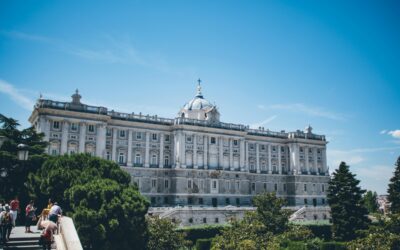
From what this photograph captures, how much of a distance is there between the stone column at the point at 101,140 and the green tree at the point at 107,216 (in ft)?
83.7

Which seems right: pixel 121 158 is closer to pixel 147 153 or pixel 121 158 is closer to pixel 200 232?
pixel 147 153

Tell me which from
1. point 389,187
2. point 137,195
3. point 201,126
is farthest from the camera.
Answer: point 201,126

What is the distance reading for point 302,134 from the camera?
2864 inches

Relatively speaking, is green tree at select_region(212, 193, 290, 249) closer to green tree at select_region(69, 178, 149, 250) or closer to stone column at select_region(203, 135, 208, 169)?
green tree at select_region(69, 178, 149, 250)

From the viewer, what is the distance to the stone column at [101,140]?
5194 centimetres

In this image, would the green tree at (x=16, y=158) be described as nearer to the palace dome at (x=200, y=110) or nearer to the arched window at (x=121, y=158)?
the arched window at (x=121, y=158)

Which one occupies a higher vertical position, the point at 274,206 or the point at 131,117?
the point at 131,117

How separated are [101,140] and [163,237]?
26076 millimetres

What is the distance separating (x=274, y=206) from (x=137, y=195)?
1551 centimetres

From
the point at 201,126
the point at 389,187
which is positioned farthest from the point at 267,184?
the point at 389,187

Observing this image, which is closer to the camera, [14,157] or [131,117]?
[14,157]

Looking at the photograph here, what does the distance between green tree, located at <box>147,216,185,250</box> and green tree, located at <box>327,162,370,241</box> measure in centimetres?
2088

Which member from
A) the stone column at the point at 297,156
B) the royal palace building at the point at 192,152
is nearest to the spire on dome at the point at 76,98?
the royal palace building at the point at 192,152

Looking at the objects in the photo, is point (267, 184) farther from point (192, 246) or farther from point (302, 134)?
point (192, 246)
